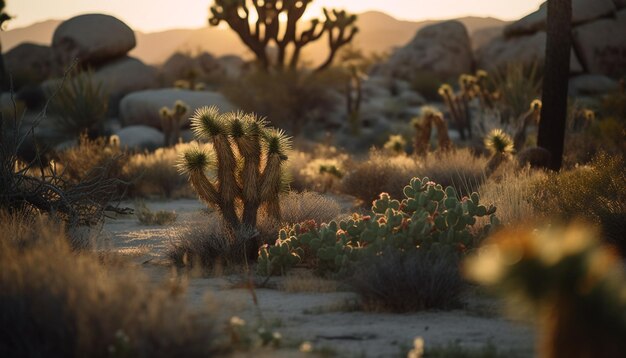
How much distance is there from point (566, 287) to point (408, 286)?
2820 mm

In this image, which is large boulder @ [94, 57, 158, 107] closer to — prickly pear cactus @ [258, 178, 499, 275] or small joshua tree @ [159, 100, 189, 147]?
small joshua tree @ [159, 100, 189, 147]

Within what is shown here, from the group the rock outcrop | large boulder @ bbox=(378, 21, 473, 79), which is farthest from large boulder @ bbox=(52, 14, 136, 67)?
the rock outcrop

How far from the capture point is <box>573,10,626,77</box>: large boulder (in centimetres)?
3672

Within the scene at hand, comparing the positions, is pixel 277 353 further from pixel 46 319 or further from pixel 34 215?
pixel 34 215

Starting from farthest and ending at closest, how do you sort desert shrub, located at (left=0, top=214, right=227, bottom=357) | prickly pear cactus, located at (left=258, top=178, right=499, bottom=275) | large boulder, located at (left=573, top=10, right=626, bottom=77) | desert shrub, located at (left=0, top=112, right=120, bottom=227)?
large boulder, located at (left=573, top=10, right=626, bottom=77) < desert shrub, located at (left=0, top=112, right=120, bottom=227) < prickly pear cactus, located at (left=258, top=178, right=499, bottom=275) < desert shrub, located at (left=0, top=214, right=227, bottom=357)

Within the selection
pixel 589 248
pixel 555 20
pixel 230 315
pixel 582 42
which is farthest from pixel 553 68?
pixel 582 42

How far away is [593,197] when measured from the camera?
32.7ft

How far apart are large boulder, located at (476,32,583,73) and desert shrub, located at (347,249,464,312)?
30461 millimetres

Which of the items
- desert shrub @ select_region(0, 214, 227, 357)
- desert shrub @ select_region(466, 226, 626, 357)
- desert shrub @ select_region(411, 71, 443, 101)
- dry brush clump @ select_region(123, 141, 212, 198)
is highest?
A: desert shrub @ select_region(466, 226, 626, 357)

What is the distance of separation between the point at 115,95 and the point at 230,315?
3231cm

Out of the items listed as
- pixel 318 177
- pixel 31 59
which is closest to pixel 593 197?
pixel 318 177

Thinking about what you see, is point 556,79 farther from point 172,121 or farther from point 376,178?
point 172,121

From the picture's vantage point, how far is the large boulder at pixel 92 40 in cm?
3762

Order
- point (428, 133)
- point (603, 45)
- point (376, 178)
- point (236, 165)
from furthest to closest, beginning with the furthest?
point (603, 45) < point (428, 133) < point (376, 178) < point (236, 165)
